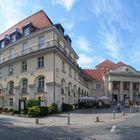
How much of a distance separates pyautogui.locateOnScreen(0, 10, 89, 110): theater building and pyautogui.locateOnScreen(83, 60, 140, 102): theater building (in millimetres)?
34890

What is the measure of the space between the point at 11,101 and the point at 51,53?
1184 centimetres

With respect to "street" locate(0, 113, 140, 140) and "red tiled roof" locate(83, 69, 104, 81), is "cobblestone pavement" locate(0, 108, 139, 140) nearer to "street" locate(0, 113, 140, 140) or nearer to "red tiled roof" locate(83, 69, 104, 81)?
"street" locate(0, 113, 140, 140)

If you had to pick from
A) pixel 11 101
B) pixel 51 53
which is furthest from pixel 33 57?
pixel 11 101

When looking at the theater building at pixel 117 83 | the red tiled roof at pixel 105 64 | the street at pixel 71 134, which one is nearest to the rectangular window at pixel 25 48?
the street at pixel 71 134

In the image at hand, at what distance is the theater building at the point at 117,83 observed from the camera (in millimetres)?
86481

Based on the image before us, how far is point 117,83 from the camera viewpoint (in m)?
88.6

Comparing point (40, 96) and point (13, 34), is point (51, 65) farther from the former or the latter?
point (13, 34)

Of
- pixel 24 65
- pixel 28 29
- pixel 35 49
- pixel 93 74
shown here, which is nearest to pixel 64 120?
pixel 35 49

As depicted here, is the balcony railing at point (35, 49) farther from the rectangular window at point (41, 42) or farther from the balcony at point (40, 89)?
the balcony at point (40, 89)

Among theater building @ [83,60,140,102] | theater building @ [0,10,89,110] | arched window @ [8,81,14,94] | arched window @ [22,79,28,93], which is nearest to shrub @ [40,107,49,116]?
theater building @ [0,10,89,110]

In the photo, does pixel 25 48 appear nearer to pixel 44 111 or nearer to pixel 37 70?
pixel 37 70

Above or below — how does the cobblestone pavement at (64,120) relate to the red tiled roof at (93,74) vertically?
below

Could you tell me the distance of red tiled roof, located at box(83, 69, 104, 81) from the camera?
302 feet

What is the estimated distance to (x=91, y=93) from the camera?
8894 cm
